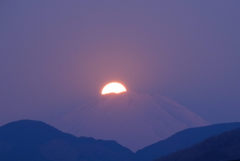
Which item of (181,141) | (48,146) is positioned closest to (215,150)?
(181,141)

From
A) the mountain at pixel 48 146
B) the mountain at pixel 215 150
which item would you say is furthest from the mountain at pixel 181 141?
the mountain at pixel 215 150

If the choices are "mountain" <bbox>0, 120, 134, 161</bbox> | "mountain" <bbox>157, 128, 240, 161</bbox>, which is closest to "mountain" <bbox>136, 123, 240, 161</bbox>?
"mountain" <bbox>0, 120, 134, 161</bbox>

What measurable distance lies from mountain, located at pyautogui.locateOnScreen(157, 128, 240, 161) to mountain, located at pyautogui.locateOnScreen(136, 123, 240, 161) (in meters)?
35.3

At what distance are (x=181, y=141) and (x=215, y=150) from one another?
171 ft

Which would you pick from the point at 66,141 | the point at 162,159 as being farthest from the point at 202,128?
the point at 162,159

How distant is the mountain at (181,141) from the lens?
11288 cm

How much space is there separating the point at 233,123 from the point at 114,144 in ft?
97.6

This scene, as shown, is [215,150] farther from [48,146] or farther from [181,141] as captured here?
[48,146]

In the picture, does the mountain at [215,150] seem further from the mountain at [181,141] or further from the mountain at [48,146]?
the mountain at [48,146]

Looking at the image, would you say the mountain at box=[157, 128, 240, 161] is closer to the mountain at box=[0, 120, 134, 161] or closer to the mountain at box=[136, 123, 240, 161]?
the mountain at box=[136, 123, 240, 161]

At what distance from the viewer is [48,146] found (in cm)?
11694

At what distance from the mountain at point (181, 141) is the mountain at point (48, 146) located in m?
3.98

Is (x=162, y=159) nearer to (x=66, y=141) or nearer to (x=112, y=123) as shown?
(x=66, y=141)

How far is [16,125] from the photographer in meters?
131
